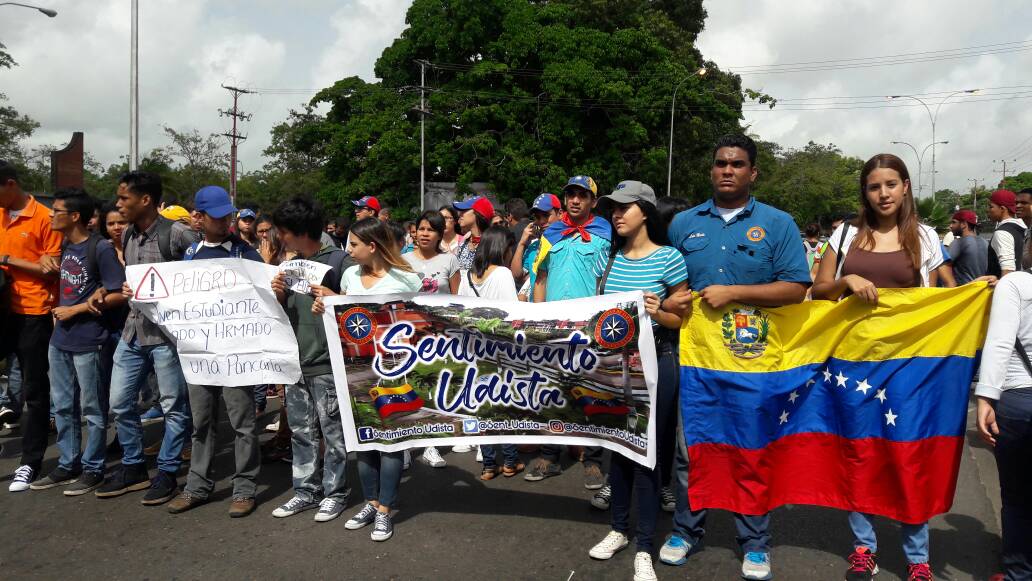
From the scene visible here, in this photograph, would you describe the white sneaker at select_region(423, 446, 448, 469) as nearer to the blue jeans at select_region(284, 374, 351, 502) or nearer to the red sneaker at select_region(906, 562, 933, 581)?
the blue jeans at select_region(284, 374, 351, 502)

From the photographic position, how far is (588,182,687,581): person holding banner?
3.79 m

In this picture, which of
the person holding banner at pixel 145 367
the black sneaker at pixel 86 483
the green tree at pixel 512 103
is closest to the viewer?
the person holding banner at pixel 145 367

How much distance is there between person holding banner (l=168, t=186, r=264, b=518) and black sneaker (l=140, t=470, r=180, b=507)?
0.20 feet

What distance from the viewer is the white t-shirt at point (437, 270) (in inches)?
214

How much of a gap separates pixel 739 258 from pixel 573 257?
1517 millimetres

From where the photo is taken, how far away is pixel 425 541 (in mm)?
4191

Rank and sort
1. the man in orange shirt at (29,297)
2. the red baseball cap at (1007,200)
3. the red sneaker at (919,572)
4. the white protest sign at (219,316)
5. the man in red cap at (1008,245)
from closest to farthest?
the red sneaker at (919,572) < the white protest sign at (219,316) < the man in orange shirt at (29,297) < the man in red cap at (1008,245) < the red baseball cap at (1007,200)

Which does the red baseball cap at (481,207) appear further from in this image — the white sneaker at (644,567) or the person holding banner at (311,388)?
the white sneaker at (644,567)

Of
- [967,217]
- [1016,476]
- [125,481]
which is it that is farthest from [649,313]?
[967,217]

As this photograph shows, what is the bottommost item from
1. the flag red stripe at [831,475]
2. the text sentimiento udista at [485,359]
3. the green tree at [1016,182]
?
the flag red stripe at [831,475]

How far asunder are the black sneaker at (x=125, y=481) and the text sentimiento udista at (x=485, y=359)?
6.96 feet

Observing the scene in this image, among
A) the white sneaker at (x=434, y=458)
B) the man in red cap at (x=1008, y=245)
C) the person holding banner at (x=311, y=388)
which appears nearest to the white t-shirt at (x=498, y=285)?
the person holding banner at (x=311, y=388)

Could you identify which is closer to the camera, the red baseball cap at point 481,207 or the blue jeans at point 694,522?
the blue jeans at point 694,522

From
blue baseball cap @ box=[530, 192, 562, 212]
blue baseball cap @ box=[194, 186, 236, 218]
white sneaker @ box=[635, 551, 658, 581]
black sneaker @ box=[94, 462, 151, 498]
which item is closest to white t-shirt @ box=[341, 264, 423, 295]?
blue baseball cap @ box=[194, 186, 236, 218]
